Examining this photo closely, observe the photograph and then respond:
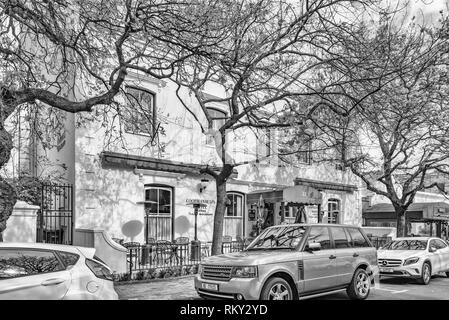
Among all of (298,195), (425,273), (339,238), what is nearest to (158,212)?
(298,195)

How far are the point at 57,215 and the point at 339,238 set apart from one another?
926 centimetres

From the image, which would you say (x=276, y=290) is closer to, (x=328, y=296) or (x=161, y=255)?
(x=328, y=296)

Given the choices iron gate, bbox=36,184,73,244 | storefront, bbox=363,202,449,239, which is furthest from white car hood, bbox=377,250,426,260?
storefront, bbox=363,202,449,239

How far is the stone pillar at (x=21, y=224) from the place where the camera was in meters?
11.9

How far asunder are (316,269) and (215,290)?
82.2 inches

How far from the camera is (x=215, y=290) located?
841cm

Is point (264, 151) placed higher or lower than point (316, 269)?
higher

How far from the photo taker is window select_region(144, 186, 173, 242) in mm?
16828

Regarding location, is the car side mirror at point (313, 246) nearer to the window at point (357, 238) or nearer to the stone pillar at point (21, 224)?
the window at point (357, 238)

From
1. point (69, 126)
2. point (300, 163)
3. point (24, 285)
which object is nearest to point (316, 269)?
point (24, 285)

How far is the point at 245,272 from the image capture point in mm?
8109

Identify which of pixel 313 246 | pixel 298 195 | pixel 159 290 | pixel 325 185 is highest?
pixel 325 185

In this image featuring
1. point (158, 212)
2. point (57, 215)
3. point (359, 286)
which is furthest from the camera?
point (158, 212)

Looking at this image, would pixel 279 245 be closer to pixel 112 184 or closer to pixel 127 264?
pixel 127 264
